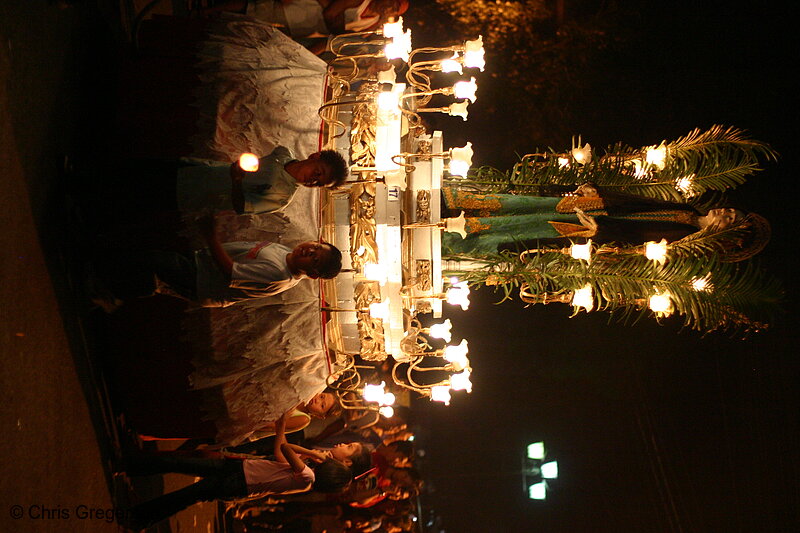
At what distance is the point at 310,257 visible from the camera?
3.08 m

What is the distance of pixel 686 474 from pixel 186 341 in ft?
18.5

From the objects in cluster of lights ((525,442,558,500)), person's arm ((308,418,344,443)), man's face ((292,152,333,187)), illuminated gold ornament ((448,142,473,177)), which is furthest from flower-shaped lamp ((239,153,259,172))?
cluster of lights ((525,442,558,500))

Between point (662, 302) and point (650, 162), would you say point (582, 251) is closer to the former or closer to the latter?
point (662, 302)

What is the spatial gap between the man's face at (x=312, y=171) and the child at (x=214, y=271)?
0.34 m

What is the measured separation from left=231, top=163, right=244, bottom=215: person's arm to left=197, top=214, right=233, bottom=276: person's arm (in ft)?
0.56

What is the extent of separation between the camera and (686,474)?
6680mm

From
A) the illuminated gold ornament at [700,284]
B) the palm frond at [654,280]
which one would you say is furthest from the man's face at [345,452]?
the illuminated gold ornament at [700,284]

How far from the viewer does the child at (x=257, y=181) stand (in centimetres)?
316

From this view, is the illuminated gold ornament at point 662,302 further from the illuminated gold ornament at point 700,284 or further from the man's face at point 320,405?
the man's face at point 320,405

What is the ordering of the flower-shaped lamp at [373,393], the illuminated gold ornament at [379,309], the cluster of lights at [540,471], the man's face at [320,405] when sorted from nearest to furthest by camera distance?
the illuminated gold ornament at [379,309]
the flower-shaped lamp at [373,393]
the man's face at [320,405]
the cluster of lights at [540,471]

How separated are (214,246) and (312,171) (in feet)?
2.03

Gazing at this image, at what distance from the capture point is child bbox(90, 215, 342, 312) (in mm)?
3025

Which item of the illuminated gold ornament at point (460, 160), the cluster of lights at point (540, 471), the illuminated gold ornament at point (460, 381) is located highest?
the illuminated gold ornament at point (460, 160)

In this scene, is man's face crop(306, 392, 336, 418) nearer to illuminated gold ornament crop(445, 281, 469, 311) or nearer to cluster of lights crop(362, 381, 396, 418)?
cluster of lights crop(362, 381, 396, 418)
